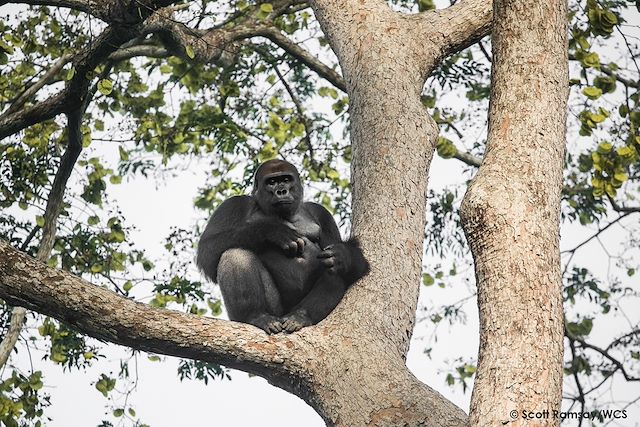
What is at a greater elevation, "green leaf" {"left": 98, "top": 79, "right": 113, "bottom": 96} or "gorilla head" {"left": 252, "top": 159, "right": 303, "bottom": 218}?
"green leaf" {"left": 98, "top": 79, "right": 113, "bottom": 96}

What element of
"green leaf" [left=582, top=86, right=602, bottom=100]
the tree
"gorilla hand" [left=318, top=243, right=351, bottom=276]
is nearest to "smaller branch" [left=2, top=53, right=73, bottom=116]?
the tree

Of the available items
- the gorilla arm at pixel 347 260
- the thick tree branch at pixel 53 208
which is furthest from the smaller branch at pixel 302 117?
the gorilla arm at pixel 347 260

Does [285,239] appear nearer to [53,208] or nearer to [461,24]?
[461,24]

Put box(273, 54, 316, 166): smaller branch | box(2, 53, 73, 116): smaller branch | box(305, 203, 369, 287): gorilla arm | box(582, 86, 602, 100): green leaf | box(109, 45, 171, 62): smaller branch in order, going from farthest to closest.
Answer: box(273, 54, 316, 166): smaller branch → box(109, 45, 171, 62): smaller branch → box(2, 53, 73, 116): smaller branch → box(582, 86, 602, 100): green leaf → box(305, 203, 369, 287): gorilla arm

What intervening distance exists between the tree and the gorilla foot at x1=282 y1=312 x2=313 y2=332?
1.70 ft

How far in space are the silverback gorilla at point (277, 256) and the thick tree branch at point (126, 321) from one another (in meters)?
0.90

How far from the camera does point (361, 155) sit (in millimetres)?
5668

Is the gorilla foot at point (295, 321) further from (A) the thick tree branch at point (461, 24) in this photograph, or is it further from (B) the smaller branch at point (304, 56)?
(B) the smaller branch at point (304, 56)

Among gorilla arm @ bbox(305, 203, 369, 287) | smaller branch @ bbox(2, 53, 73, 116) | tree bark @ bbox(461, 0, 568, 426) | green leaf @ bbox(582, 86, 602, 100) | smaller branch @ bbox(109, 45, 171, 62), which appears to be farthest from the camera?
smaller branch @ bbox(109, 45, 171, 62)

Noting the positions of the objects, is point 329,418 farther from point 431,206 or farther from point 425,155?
point 431,206

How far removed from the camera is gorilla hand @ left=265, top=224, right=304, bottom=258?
602 cm

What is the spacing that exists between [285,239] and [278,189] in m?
0.57

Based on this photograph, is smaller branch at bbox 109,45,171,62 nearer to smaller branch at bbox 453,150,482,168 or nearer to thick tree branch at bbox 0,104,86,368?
thick tree branch at bbox 0,104,86,368

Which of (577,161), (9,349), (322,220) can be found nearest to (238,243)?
(322,220)
